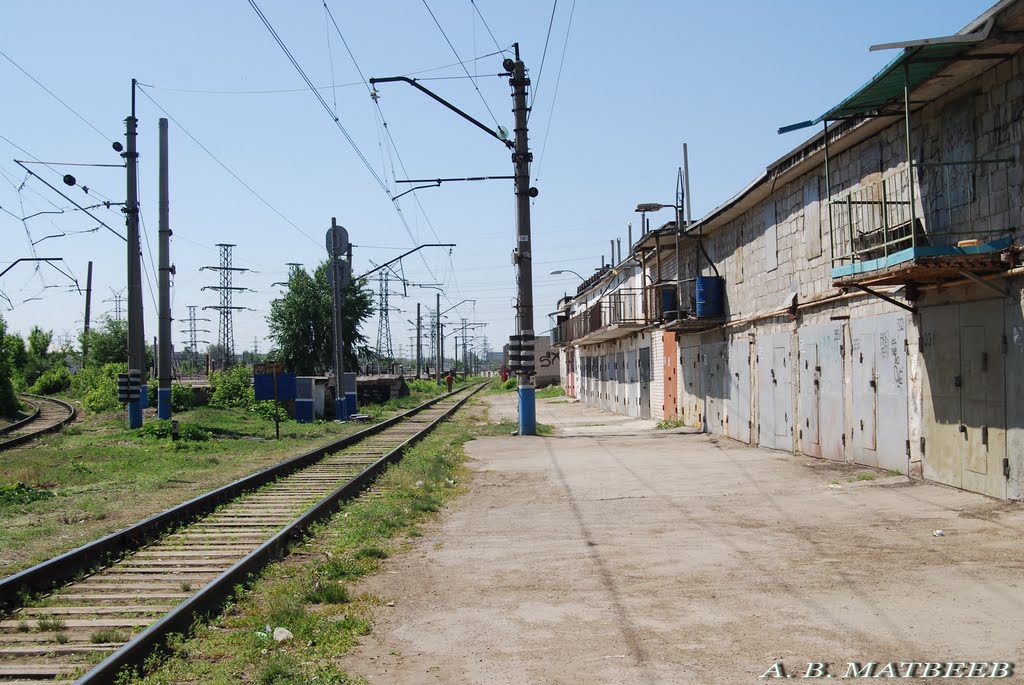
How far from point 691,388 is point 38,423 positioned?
2406 centimetres

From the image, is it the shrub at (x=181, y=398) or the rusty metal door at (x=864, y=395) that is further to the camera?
the shrub at (x=181, y=398)

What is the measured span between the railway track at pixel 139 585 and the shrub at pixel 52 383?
54.9 meters

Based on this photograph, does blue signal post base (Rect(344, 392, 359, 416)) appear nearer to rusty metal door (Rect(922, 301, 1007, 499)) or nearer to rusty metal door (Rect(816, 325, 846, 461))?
rusty metal door (Rect(816, 325, 846, 461))

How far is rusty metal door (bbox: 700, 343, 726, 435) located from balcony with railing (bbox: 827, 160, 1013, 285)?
30.4 ft

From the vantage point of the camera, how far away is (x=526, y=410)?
990 inches

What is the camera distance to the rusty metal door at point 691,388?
1032 inches

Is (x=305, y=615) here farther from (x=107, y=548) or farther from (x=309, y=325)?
(x=309, y=325)

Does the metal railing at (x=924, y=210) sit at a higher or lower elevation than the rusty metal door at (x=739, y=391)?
higher

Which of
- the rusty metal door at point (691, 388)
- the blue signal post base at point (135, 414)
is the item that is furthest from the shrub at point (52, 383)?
the rusty metal door at point (691, 388)

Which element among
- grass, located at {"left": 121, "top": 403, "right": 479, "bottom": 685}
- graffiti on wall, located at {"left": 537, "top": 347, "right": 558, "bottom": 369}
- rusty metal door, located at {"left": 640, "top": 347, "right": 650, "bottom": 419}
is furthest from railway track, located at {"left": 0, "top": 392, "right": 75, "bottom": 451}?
graffiti on wall, located at {"left": 537, "top": 347, "right": 558, "bottom": 369}

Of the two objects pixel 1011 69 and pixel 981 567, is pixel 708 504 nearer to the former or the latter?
pixel 981 567

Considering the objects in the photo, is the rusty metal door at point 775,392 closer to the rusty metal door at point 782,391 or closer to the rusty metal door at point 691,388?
the rusty metal door at point 782,391

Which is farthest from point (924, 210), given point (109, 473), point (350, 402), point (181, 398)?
point (181, 398)

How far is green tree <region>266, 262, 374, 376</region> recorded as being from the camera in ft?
186
